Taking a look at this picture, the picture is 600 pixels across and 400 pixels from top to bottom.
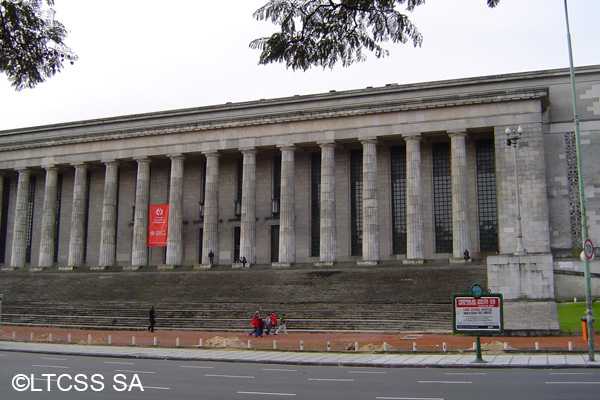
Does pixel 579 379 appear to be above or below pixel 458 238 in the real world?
below

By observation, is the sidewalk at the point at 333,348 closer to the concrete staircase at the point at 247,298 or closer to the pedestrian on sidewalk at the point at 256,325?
the pedestrian on sidewalk at the point at 256,325

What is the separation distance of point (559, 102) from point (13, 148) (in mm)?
53933

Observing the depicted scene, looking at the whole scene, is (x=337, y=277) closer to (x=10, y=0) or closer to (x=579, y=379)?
(x=579, y=379)

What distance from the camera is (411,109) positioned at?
5131 centimetres

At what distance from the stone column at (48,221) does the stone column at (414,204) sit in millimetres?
35814

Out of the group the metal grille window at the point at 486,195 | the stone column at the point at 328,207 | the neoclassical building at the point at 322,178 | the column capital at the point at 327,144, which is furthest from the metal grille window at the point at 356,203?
the metal grille window at the point at 486,195

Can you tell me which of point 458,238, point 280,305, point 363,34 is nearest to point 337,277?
point 280,305

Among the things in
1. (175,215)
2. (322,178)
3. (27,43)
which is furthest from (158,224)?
(27,43)

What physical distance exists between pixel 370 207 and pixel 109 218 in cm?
2562

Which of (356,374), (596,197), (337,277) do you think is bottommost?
(356,374)

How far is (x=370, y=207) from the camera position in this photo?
51125 millimetres

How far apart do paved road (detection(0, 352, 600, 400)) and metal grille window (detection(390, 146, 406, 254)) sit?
3208 cm

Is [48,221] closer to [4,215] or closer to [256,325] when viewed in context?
[4,215]

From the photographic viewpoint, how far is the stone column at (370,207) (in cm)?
5062
